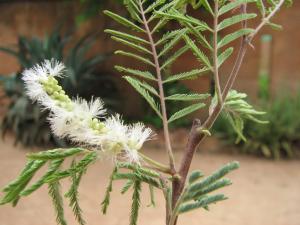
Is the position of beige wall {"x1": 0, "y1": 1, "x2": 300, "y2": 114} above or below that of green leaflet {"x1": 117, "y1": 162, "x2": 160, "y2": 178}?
above

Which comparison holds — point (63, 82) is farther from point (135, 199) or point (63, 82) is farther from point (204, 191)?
point (204, 191)

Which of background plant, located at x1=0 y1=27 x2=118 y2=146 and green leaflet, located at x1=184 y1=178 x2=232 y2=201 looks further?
background plant, located at x1=0 y1=27 x2=118 y2=146

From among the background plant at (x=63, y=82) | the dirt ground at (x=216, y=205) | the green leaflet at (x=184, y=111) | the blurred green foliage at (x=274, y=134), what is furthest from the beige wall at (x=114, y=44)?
the green leaflet at (x=184, y=111)

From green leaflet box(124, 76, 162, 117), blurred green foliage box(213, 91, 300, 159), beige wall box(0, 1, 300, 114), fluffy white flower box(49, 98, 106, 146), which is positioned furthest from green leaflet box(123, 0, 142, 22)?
beige wall box(0, 1, 300, 114)

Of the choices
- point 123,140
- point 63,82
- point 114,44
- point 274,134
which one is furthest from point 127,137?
point 114,44

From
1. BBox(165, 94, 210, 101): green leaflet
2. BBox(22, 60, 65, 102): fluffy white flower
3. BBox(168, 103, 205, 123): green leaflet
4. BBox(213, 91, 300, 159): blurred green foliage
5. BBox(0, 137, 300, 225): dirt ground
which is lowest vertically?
BBox(0, 137, 300, 225): dirt ground

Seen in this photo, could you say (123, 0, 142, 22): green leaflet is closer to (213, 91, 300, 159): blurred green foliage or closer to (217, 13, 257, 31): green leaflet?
(217, 13, 257, 31): green leaflet
